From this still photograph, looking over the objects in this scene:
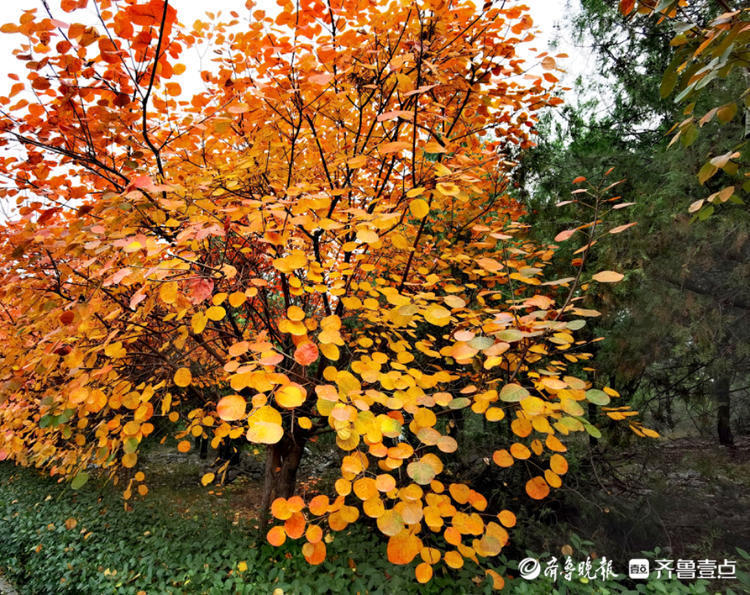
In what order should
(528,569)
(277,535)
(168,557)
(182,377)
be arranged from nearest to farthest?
(277,535) < (182,377) < (528,569) < (168,557)

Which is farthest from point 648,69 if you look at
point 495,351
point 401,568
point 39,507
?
point 39,507

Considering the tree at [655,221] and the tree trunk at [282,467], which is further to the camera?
the tree trunk at [282,467]

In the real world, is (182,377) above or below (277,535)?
above

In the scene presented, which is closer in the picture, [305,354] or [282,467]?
[305,354]

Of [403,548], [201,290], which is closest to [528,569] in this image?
[403,548]

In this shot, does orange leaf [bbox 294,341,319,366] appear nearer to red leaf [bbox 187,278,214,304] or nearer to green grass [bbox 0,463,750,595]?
red leaf [bbox 187,278,214,304]

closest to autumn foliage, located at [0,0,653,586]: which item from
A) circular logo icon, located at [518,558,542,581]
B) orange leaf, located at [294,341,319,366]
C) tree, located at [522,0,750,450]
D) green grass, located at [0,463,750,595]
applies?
orange leaf, located at [294,341,319,366]

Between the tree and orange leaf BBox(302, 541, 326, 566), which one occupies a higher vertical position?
the tree

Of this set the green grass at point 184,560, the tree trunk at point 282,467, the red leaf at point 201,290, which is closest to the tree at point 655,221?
the green grass at point 184,560

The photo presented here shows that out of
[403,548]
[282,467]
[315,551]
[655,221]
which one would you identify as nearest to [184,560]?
[282,467]

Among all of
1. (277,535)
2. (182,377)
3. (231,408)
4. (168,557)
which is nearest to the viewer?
(231,408)

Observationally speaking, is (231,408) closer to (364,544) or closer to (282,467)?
(282,467)

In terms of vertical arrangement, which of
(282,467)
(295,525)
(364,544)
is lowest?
(364,544)

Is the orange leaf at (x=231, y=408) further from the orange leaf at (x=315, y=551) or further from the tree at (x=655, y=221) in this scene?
the tree at (x=655, y=221)
